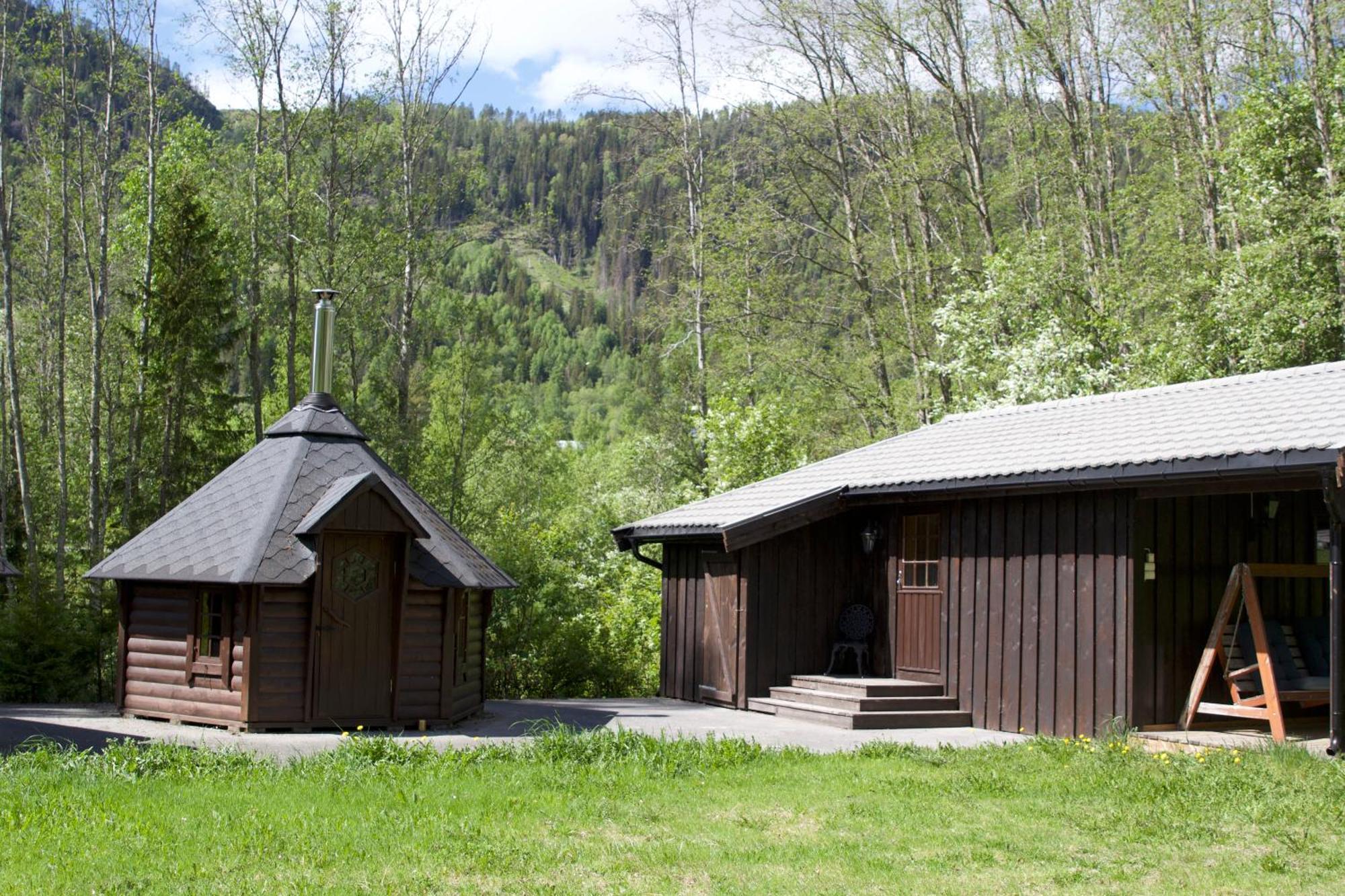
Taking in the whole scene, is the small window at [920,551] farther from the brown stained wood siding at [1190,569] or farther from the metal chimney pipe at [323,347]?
the metal chimney pipe at [323,347]

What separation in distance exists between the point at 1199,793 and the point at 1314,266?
43.7 ft

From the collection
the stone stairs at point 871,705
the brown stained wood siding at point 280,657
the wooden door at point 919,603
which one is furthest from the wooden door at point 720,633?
the brown stained wood siding at point 280,657

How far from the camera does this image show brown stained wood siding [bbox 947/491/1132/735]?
39.1ft

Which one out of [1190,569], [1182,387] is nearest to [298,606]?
[1190,569]

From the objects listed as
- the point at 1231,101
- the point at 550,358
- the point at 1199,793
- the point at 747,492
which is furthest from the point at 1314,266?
the point at 550,358

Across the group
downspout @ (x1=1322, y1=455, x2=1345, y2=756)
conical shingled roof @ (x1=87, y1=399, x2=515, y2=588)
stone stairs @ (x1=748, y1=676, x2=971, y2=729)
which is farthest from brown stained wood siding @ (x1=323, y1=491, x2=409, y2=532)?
downspout @ (x1=1322, y1=455, x2=1345, y2=756)

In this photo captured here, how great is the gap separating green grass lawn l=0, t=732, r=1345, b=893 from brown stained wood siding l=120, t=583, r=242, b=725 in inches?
101

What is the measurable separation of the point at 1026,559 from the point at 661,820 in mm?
6324

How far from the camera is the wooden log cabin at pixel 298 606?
40.9ft

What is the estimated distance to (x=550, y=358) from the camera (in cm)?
9056

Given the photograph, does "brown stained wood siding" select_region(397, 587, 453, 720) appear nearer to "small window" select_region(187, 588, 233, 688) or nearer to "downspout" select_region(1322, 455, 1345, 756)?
"small window" select_region(187, 588, 233, 688)

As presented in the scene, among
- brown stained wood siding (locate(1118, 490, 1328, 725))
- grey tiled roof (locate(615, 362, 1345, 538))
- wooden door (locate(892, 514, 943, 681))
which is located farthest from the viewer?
wooden door (locate(892, 514, 943, 681))

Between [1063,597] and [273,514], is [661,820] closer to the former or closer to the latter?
[1063,597]

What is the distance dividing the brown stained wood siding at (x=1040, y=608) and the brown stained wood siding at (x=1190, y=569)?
240 mm
